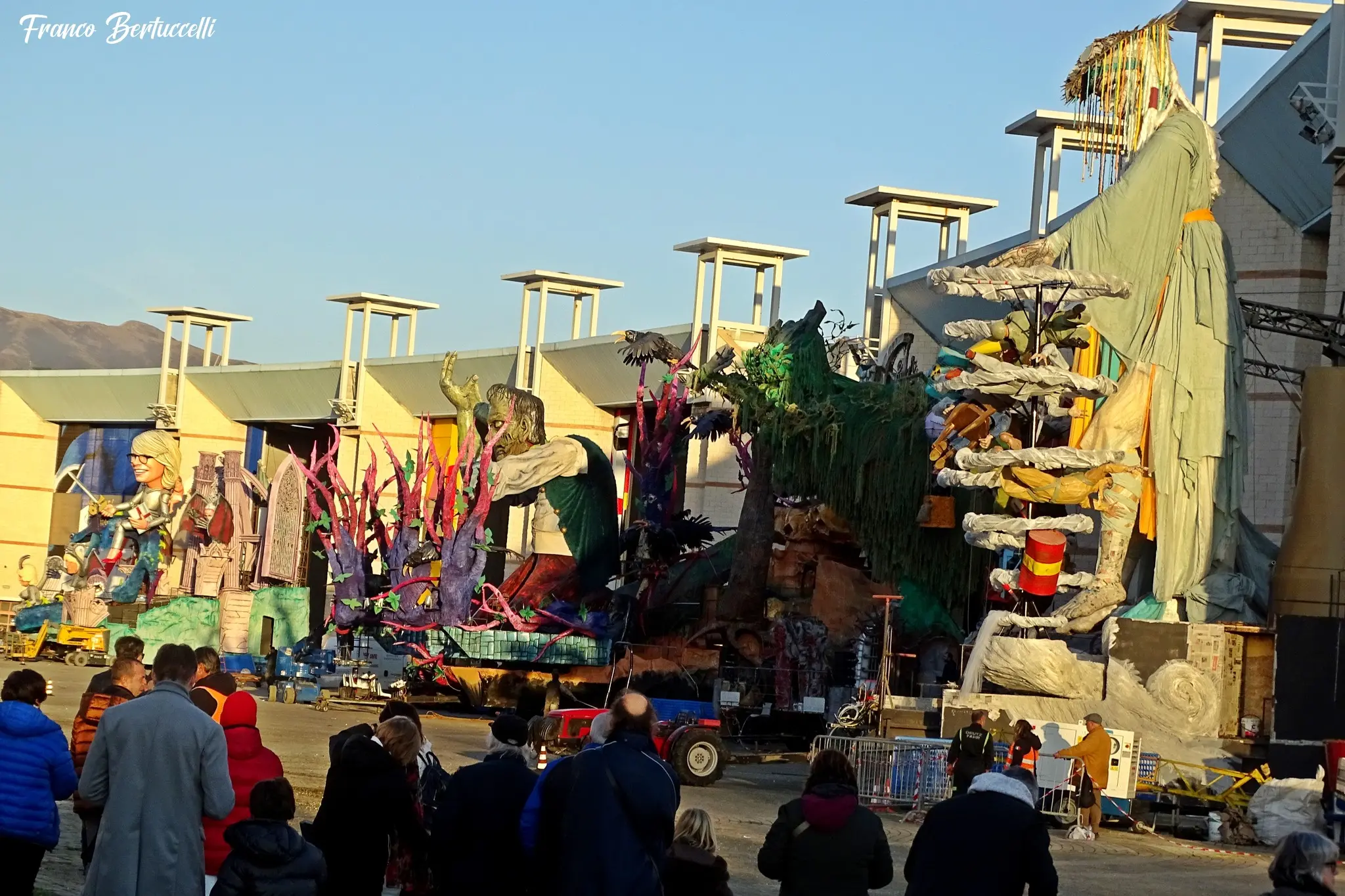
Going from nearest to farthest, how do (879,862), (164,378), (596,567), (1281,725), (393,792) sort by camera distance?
(879,862)
(393,792)
(1281,725)
(596,567)
(164,378)

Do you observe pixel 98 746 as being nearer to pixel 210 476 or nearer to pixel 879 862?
pixel 879 862

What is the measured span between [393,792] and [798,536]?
2226 centimetres

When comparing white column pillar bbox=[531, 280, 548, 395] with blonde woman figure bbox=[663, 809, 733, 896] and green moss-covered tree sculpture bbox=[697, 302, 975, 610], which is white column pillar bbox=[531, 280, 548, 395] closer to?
green moss-covered tree sculpture bbox=[697, 302, 975, 610]

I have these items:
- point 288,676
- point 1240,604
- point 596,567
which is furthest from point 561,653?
point 1240,604

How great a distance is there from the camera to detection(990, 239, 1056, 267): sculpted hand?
21766 mm

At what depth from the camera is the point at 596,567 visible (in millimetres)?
31547

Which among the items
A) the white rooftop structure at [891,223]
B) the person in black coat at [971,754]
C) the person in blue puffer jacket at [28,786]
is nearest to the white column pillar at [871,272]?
the white rooftop structure at [891,223]

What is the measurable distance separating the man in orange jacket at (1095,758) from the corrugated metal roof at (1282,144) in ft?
41.1

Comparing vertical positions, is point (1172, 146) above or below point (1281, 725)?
above

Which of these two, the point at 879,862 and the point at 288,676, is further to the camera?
the point at 288,676

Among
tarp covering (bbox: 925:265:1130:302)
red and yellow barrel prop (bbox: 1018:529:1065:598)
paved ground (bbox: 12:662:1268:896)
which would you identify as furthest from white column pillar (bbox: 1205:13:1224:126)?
paved ground (bbox: 12:662:1268:896)

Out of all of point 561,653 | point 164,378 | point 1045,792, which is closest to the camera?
point 1045,792

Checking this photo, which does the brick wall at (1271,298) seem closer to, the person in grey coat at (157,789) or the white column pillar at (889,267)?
the white column pillar at (889,267)

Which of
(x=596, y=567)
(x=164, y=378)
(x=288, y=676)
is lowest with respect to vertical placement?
(x=288, y=676)
